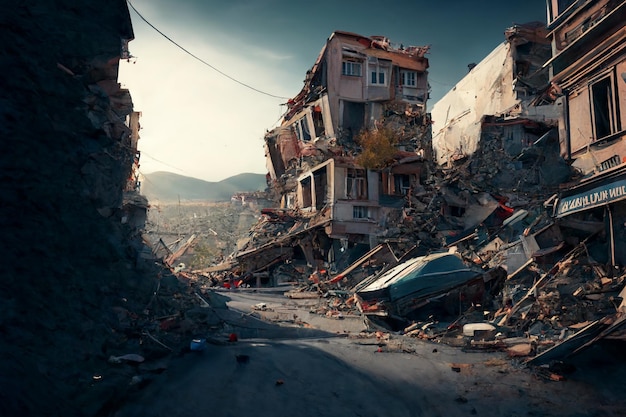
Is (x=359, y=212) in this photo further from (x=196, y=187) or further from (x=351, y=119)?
(x=196, y=187)

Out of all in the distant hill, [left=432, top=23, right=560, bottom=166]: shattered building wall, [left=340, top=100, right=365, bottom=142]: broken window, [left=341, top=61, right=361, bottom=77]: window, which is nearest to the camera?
[left=341, top=61, right=361, bottom=77]: window

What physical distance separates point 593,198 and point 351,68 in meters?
23.7

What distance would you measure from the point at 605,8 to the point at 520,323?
29.3 feet

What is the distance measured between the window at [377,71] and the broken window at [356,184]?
8.10 meters

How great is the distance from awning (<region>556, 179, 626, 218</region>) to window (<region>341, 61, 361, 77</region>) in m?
22.2

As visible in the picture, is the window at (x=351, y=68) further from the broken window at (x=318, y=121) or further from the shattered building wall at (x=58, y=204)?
the shattered building wall at (x=58, y=204)

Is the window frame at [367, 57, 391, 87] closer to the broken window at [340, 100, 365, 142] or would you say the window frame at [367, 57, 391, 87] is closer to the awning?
the broken window at [340, 100, 365, 142]

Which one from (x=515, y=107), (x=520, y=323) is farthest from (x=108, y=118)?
(x=515, y=107)

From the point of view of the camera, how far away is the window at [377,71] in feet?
106

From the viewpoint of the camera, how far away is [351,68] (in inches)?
1258

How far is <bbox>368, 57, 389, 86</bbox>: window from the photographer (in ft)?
106

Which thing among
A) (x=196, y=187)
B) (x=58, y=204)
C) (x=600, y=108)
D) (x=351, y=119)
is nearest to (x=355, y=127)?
(x=351, y=119)

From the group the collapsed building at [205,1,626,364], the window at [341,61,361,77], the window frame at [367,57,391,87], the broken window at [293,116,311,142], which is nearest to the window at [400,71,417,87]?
the collapsed building at [205,1,626,364]

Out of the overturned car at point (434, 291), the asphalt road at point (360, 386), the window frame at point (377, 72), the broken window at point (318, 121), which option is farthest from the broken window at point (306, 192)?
the asphalt road at point (360, 386)
